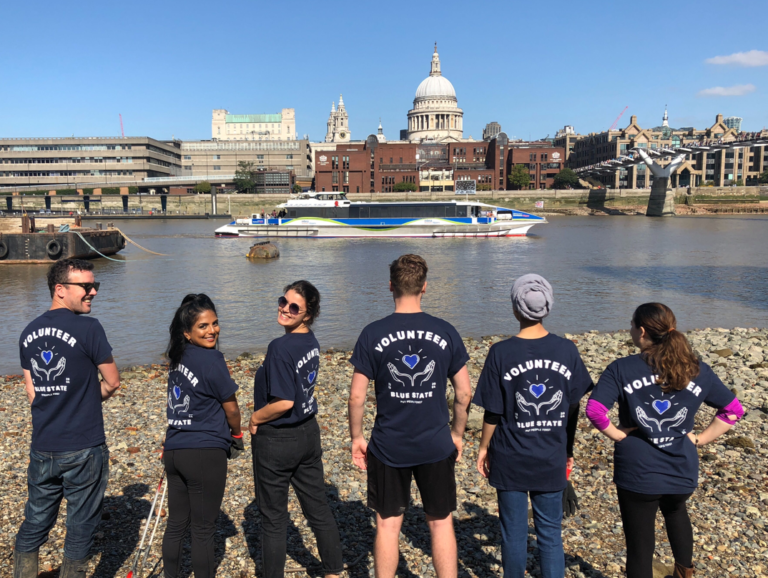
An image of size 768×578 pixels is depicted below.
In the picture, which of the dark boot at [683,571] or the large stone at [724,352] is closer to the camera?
the dark boot at [683,571]

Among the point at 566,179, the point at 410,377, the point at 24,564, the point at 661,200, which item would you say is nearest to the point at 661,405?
the point at 410,377

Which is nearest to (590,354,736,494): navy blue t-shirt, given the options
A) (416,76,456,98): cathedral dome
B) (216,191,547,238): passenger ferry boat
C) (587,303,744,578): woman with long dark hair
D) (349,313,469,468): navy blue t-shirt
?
(587,303,744,578): woman with long dark hair

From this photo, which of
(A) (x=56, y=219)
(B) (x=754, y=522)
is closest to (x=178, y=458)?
(B) (x=754, y=522)

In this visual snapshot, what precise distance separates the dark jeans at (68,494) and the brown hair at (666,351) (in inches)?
136

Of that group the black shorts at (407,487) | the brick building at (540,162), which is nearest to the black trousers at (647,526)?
the black shorts at (407,487)

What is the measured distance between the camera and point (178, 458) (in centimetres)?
385

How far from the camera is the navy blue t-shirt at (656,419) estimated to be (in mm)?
3578

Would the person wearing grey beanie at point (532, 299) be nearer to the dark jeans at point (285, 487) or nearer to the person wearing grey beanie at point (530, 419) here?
the person wearing grey beanie at point (530, 419)

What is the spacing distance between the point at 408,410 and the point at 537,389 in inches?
30.6

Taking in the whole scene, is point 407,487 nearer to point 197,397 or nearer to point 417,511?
point 197,397

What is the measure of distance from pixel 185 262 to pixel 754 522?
33990 mm

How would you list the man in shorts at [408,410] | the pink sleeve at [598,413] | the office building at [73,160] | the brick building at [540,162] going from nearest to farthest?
1. the pink sleeve at [598,413]
2. the man in shorts at [408,410]
3. the brick building at [540,162]
4. the office building at [73,160]

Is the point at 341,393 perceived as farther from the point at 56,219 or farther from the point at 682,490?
the point at 56,219

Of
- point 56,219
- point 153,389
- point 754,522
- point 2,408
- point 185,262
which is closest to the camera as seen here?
point 754,522
